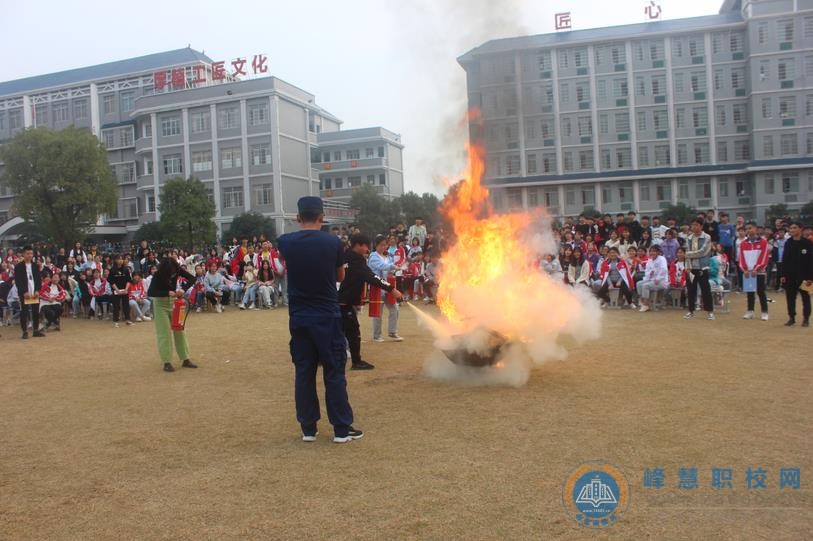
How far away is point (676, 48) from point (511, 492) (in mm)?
63342

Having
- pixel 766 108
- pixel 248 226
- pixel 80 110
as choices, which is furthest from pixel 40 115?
pixel 766 108

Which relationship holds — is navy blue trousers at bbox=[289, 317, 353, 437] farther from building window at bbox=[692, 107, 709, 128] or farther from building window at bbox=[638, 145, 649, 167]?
building window at bbox=[692, 107, 709, 128]

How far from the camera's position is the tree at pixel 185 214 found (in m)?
44.6

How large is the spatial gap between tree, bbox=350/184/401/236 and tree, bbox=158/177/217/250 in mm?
12640

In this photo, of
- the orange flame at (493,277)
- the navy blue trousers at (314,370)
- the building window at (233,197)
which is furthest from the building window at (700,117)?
the navy blue trousers at (314,370)

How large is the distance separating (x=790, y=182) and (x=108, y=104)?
70.1 m

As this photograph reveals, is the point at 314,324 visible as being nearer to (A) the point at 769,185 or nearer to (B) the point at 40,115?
(A) the point at 769,185

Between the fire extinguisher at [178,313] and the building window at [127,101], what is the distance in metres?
63.3

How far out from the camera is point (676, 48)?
57.5m

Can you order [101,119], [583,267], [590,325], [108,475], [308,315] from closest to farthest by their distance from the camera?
[108,475], [308,315], [590,325], [583,267], [101,119]

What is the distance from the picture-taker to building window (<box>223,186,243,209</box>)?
56.1 meters

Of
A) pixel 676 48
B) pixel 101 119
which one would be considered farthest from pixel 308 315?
pixel 101 119

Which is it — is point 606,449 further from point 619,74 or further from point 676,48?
point 676,48

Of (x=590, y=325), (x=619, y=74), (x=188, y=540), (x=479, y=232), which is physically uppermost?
(x=619, y=74)
